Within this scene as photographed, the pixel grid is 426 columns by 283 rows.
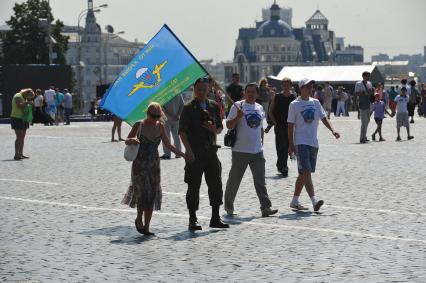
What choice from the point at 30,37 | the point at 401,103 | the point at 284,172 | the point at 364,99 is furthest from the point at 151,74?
the point at 30,37

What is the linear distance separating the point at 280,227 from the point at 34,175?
8.07 m

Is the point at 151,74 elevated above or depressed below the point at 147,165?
above

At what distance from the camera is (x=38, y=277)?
8727mm

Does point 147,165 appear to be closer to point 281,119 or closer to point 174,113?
point 281,119

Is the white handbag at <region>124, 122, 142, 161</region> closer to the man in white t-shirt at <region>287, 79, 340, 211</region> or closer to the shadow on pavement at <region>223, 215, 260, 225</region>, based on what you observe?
the shadow on pavement at <region>223, 215, 260, 225</region>

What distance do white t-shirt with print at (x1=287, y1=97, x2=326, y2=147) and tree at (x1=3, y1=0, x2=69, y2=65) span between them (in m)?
80.5

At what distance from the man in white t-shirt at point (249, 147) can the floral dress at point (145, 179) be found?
130 cm

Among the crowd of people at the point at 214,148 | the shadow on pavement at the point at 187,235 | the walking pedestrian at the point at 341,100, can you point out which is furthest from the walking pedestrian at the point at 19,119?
the walking pedestrian at the point at 341,100

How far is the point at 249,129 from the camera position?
12633 millimetres

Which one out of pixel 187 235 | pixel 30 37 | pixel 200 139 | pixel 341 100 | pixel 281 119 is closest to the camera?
pixel 187 235

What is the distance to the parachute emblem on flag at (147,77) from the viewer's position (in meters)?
12.3

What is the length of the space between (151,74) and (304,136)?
6.33 feet

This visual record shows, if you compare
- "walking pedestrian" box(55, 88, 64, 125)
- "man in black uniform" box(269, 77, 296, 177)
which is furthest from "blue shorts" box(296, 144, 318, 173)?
"walking pedestrian" box(55, 88, 64, 125)

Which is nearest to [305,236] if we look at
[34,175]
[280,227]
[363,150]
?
[280,227]
